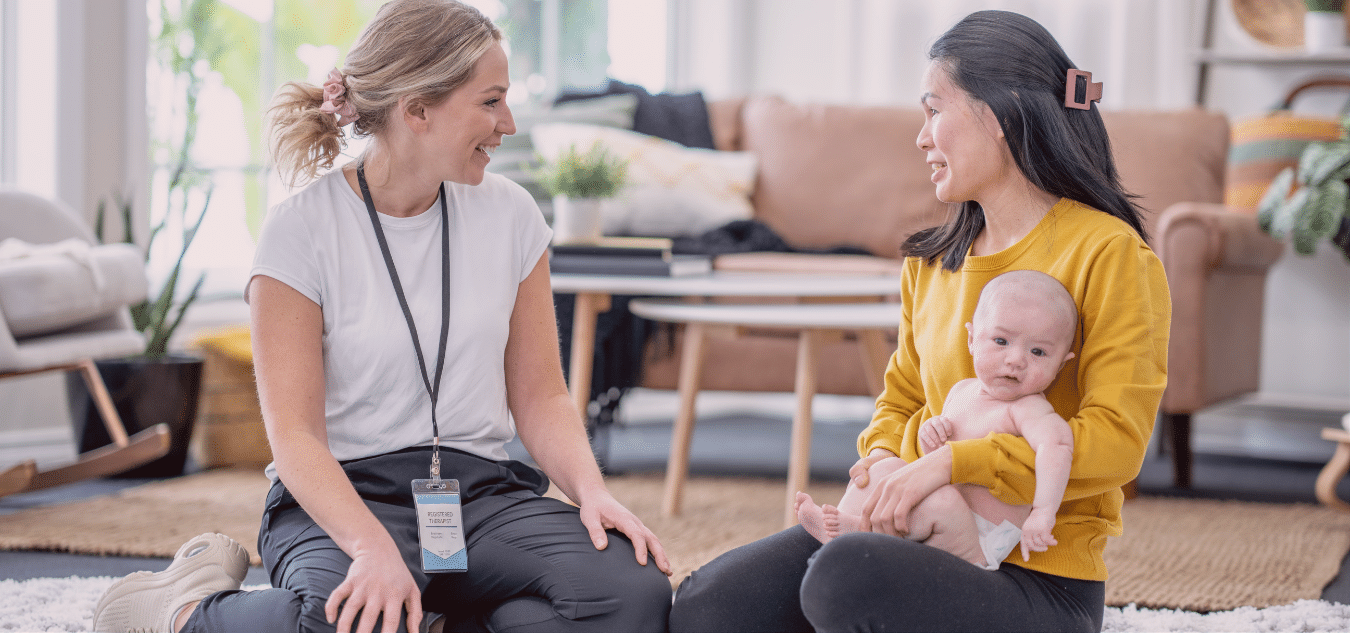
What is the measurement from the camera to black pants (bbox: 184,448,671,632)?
3.91 ft

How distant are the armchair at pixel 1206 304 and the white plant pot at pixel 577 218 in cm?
141

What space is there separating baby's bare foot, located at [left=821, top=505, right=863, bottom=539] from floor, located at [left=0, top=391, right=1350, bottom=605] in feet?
3.84

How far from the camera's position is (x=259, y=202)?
3766 millimetres

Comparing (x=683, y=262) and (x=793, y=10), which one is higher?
(x=793, y=10)

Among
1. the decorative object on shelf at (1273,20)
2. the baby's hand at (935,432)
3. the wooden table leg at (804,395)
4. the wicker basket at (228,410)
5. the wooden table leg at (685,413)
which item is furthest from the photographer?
the decorative object on shelf at (1273,20)

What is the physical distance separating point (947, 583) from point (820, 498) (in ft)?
5.76

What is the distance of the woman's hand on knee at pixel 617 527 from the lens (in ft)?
4.16

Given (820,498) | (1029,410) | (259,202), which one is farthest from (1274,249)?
(259,202)

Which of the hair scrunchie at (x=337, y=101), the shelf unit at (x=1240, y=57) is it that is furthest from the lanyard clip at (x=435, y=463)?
the shelf unit at (x=1240, y=57)

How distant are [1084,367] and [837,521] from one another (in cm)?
29

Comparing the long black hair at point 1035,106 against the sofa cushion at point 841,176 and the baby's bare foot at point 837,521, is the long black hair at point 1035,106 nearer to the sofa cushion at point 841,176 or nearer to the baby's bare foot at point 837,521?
the baby's bare foot at point 837,521

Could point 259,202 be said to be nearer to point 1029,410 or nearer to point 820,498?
point 820,498

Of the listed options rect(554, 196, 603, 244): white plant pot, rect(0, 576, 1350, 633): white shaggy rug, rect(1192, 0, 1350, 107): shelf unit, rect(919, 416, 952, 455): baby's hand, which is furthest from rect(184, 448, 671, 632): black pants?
rect(1192, 0, 1350, 107): shelf unit

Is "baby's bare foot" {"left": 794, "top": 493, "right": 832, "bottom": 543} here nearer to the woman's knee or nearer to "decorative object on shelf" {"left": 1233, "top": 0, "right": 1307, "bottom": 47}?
the woman's knee
